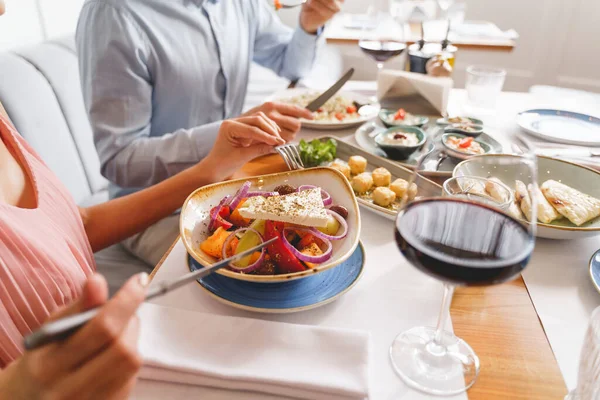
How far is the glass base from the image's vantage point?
1.85 feet

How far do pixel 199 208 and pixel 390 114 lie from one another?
835 millimetres

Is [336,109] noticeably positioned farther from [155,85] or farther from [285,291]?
[285,291]

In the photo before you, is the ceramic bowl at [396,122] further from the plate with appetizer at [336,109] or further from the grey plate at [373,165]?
the grey plate at [373,165]

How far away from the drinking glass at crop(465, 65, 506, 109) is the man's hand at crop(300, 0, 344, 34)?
565 millimetres

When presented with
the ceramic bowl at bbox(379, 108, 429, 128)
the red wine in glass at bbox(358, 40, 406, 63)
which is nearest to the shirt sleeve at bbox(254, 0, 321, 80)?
the red wine in glass at bbox(358, 40, 406, 63)

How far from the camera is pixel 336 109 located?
1.52 meters

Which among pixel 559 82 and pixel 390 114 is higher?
pixel 390 114

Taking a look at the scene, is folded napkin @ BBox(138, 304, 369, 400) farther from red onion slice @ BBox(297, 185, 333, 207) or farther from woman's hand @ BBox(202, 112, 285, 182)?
woman's hand @ BBox(202, 112, 285, 182)

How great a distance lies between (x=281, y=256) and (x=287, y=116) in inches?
21.9

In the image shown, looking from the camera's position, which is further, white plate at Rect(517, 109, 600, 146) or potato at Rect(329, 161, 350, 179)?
white plate at Rect(517, 109, 600, 146)

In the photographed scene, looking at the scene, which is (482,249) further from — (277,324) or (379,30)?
(379,30)

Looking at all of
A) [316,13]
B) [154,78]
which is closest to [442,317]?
[154,78]

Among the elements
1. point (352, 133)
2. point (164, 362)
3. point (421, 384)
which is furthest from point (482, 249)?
point (352, 133)

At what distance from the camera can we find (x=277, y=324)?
624 millimetres
